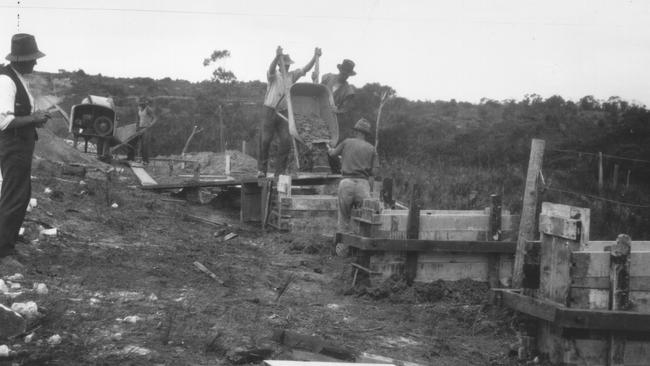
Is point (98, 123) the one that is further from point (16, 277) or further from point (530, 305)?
point (530, 305)

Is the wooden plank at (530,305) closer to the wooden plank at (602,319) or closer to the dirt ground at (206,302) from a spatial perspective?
the wooden plank at (602,319)

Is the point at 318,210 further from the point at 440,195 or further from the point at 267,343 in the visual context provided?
the point at 440,195

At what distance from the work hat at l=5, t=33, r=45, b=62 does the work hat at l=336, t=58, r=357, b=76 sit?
667cm

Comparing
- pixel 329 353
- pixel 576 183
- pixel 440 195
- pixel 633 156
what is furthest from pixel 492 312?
pixel 633 156

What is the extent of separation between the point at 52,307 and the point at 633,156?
67.7 feet

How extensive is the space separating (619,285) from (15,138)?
537cm

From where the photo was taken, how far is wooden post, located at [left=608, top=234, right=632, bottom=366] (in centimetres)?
522

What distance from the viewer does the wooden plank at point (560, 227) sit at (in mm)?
5094

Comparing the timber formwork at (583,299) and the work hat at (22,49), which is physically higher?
the work hat at (22,49)

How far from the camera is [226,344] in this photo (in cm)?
521

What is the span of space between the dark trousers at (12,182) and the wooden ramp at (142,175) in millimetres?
7665

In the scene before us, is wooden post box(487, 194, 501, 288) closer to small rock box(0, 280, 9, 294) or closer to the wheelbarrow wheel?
small rock box(0, 280, 9, 294)

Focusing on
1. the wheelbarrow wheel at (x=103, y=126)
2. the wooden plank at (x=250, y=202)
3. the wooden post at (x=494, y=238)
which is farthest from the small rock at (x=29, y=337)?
the wheelbarrow wheel at (x=103, y=126)

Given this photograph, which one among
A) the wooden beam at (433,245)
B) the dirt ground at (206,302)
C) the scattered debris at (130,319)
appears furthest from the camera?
the wooden beam at (433,245)
